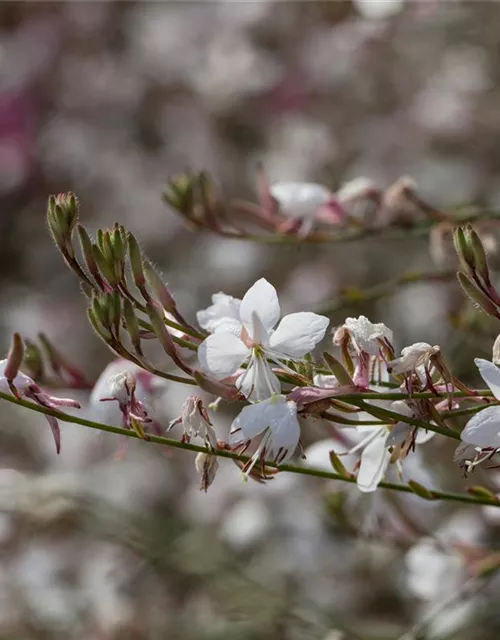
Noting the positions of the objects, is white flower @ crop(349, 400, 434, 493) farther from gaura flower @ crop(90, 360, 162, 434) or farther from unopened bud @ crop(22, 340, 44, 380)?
unopened bud @ crop(22, 340, 44, 380)

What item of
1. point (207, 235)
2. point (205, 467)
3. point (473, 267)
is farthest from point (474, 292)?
point (207, 235)

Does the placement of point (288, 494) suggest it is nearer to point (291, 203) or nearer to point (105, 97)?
point (291, 203)

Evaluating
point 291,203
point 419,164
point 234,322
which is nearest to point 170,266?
point 419,164

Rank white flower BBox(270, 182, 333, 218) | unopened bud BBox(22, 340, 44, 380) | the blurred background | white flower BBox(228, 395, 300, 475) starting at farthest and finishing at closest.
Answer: the blurred background → white flower BBox(270, 182, 333, 218) → unopened bud BBox(22, 340, 44, 380) → white flower BBox(228, 395, 300, 475)

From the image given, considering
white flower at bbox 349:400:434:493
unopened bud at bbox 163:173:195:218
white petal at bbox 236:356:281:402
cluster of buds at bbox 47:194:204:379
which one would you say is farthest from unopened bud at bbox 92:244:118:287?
unopened bud at bbox 163:173:195:218

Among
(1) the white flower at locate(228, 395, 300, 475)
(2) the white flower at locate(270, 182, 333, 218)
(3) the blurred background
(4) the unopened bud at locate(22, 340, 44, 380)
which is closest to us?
(1) the white flower at locate(228, 395, 300, 475)
